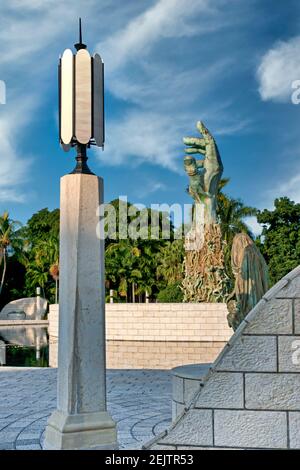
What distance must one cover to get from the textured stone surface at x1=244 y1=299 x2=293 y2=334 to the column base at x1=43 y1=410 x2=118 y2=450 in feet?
5.47

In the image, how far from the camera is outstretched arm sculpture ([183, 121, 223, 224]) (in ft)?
59.2

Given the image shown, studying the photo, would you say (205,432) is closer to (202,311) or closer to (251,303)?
(251,303)

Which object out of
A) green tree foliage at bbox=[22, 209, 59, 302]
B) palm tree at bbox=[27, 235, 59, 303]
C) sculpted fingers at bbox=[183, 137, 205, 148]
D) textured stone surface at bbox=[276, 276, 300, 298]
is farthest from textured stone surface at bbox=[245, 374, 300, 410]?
palm tree at bbox=[27, 235, 59, 303]

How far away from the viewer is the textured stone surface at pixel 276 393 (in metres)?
2.79

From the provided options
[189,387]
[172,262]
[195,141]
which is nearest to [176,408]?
[189,387]

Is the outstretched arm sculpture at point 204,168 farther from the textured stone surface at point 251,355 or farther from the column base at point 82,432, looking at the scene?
the textured stone surface at point 251,355

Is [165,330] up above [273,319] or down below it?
below

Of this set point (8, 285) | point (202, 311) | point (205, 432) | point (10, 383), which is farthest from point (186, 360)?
point (8, 285)

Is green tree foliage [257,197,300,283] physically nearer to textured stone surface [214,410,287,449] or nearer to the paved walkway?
the paved walkway

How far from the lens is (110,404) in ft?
22.1

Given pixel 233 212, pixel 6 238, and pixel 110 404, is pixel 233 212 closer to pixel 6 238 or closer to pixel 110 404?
pixel 6 238

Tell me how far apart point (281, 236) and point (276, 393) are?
87.9 feet

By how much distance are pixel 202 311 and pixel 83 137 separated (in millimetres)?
13740

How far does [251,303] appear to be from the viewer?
6766 mm
